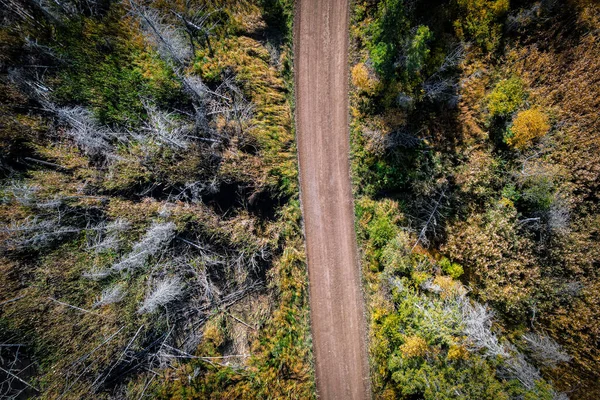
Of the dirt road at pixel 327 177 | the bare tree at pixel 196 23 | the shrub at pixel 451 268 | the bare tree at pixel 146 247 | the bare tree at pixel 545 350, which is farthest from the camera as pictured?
the dirt road at pixel 327 177

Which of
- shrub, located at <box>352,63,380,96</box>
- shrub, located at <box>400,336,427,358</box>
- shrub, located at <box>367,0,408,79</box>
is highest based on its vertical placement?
shrub, located at <box>367,0,408,79</box>

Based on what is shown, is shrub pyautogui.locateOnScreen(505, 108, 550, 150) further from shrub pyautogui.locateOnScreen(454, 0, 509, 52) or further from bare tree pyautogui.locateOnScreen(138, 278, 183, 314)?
bare tree pyautogui.locateOnScreen(138, 278, 183, 314)

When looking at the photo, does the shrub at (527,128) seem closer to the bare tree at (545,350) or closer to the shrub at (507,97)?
the shrub at (507,97)

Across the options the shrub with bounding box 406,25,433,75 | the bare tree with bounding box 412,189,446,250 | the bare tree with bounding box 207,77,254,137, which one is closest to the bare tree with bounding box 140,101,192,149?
the bare tree with bounding box 207,77,254,137

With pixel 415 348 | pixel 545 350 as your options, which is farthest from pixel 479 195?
pixel 415 348

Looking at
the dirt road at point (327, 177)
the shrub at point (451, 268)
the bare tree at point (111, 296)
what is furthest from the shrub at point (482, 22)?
the bare tree at point (111, 296)

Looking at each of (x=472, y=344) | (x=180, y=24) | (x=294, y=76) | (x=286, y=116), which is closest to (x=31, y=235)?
(x=180, y=24)
